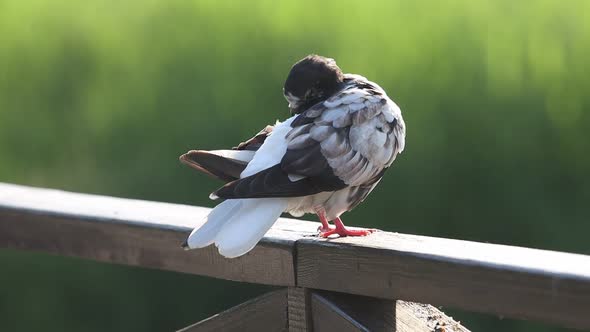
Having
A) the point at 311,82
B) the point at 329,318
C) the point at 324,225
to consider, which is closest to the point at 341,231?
the point at 324,225

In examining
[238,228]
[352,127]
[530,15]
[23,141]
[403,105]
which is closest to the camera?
[238,228]

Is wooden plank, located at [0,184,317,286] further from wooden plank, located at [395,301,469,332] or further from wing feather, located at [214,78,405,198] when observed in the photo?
wooden plank, located at [395,301,469,332]

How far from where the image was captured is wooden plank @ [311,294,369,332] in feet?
7.73

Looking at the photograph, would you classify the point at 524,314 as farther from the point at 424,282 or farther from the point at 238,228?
the point at 238,228

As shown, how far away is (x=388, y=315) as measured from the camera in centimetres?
245

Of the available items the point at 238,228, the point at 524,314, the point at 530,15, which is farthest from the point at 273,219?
the point at 530,15

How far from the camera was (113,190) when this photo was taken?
15.9ft

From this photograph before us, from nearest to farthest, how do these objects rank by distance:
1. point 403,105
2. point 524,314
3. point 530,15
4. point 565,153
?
1. point 524,314
2. point 565,153
3. point 403,105
4. point 530,15

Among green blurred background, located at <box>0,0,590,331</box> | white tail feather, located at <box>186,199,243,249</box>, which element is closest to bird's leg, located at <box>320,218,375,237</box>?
white tail feather, located at <box>186,199,243,249</box>

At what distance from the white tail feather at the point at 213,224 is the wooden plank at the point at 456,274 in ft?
0.66

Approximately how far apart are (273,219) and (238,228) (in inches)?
6.7

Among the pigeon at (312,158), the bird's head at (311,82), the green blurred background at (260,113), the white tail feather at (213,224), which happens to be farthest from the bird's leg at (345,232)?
the green blurred background at (260,113)

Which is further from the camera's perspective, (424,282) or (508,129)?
(508,129)

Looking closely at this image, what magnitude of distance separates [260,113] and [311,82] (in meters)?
1.54
